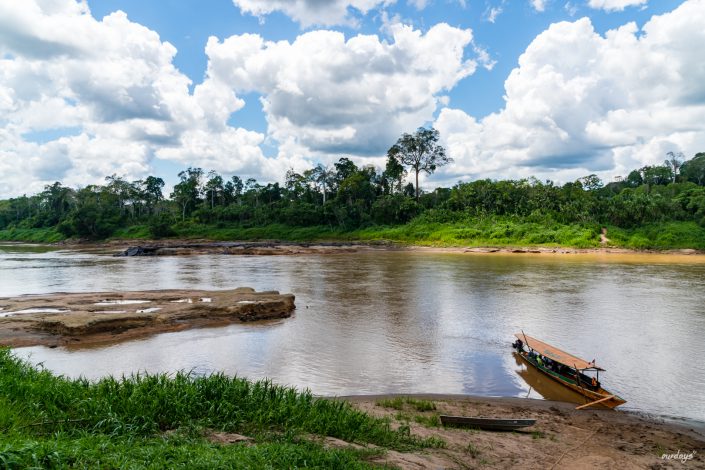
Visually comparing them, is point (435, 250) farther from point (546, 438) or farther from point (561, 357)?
point (546, 438)

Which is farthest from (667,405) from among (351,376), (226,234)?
(226,234)

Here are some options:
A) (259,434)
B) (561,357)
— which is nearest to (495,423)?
(561,357)

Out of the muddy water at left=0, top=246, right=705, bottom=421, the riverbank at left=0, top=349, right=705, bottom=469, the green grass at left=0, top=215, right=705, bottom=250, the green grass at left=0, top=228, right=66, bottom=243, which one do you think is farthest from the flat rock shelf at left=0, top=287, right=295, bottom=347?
the green grass at left=0, top=228, right=66, bottom=243

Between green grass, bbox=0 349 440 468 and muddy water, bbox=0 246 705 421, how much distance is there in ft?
12.3

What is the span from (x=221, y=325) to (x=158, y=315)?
8.05 feet

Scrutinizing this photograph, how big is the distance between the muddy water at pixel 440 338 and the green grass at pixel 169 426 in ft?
12.3

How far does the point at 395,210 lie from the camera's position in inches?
3167

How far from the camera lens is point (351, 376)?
11742 mm

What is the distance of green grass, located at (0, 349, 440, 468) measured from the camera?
182 inches

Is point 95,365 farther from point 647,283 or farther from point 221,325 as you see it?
point 647,283

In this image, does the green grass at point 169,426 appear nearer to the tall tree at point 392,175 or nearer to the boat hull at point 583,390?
the boat hull at point 583,390

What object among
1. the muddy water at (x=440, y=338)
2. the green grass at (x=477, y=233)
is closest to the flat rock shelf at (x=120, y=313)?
the muddy water at (x=440, y=338)

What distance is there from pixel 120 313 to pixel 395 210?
66.5 meters

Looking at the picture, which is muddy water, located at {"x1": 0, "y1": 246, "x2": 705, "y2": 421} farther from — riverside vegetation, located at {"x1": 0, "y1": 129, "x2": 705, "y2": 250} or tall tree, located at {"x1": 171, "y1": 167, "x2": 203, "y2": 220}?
tall tree, located at {"x1": 171, "y1": 167, "x2": 203, "y2": 220}
